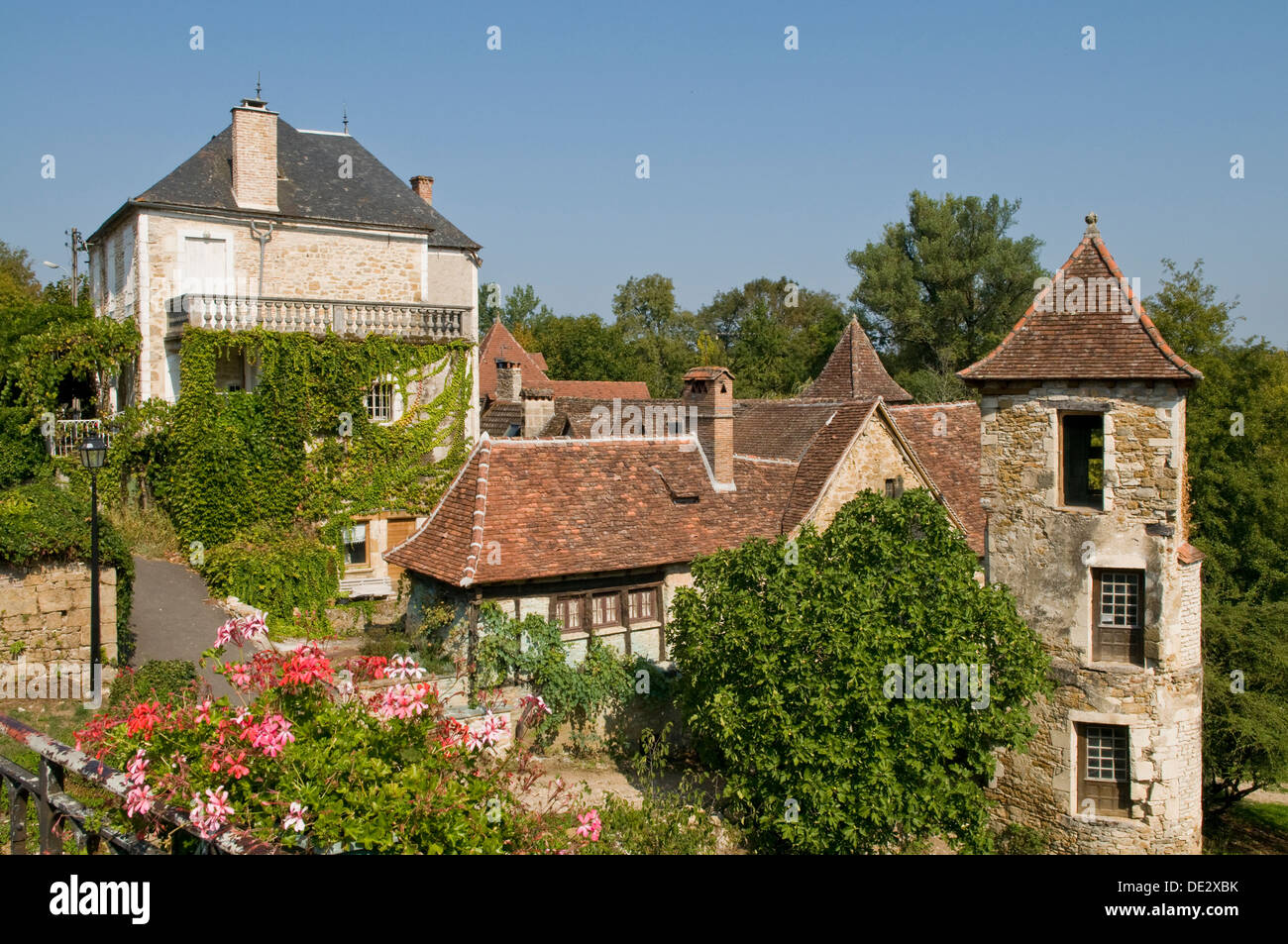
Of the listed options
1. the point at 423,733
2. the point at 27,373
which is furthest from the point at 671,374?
the point at 423,733

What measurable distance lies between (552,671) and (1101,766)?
9.48 metres

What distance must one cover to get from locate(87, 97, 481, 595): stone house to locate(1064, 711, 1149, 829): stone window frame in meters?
15.9

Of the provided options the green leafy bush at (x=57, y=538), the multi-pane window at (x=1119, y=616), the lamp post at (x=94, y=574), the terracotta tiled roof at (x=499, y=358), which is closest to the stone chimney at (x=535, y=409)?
the green leafy bush at (x=57, y=538)

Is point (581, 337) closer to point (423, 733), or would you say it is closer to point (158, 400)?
point (158, 400)

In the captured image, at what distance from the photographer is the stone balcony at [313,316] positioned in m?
23.1

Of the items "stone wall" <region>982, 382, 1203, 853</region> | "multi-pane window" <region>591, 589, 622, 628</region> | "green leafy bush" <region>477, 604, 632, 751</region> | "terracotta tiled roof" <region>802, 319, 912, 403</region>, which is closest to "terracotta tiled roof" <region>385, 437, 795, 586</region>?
"multi-pane window" <region>591, 589, 622, 628</region>

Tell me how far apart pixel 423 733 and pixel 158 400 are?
2042 cm

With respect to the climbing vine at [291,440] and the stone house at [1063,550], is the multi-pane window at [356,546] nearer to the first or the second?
the climbing vine at [291,440]

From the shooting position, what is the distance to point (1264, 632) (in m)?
23.0

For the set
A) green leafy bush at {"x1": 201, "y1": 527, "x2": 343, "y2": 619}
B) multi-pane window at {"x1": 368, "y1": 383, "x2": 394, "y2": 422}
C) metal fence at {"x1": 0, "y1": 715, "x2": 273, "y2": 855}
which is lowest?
green leafy bush at {"x1": 201, "y1": 527, "x2": 343, "y2": 619}

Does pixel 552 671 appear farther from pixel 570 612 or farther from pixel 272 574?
pixel 272 574

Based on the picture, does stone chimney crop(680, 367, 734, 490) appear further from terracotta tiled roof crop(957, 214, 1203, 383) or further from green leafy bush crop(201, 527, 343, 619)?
green leafy bush crop(201, 527, 343, 619)

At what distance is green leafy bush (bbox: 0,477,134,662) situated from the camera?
15156 mm
